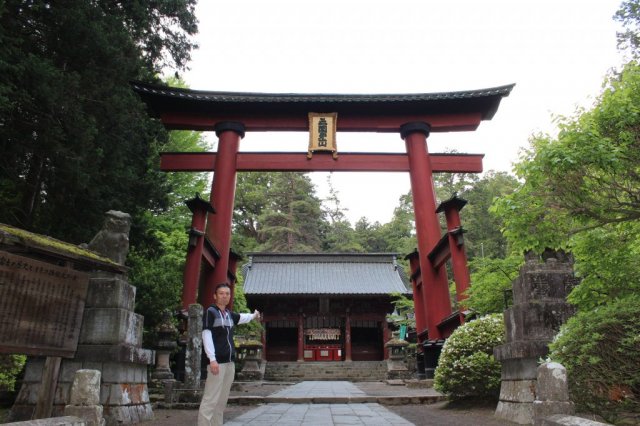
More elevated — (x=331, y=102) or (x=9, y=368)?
(x=331, y=102)

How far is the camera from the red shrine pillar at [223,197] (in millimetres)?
13305

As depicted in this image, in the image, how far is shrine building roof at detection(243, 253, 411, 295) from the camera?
84.8 ft

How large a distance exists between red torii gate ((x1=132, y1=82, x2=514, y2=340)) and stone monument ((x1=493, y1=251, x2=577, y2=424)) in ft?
23.7

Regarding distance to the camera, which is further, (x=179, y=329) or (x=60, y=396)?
(x=179, y=329)

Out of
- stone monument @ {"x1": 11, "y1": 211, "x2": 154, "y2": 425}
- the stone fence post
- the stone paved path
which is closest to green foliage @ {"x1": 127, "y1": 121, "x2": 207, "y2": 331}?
the stone fence post

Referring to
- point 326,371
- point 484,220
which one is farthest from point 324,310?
point 484,220

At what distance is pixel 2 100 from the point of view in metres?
6.12

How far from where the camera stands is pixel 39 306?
5238mm

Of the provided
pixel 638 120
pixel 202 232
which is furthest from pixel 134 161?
pixel 638 120

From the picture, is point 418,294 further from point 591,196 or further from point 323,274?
point 323,274

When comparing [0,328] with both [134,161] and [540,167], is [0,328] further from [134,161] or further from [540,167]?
[134,161]

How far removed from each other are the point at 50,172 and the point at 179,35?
602cm

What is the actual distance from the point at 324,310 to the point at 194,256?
48.5 feet

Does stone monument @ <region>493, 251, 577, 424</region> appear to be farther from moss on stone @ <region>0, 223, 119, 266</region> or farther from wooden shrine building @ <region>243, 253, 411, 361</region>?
wooden shrine building @ <region>243, 253, 411, 361</region>
